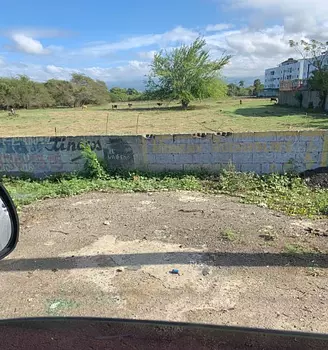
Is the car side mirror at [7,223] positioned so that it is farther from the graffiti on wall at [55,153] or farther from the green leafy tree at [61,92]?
the green leafy tree at [61,92]

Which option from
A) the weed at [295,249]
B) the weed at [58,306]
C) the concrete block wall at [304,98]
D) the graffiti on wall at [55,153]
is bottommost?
the weed at [58,306]

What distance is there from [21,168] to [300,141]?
5.53 meters

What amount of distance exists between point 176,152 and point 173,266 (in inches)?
140

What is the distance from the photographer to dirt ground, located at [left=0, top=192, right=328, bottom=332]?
2.65 metres

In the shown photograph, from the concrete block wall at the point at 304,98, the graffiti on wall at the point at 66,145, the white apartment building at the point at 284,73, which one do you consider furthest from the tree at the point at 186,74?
the white apartment building at the point at 284,73

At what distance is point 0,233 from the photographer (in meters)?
1.68

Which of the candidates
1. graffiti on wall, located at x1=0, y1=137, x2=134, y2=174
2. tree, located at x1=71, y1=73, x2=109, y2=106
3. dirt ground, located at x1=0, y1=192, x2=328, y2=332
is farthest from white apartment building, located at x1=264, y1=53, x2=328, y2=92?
dirt ground, located at x1=0, y1=192, x2=328, y2=332

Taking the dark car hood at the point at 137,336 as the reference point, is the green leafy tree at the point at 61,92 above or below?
above

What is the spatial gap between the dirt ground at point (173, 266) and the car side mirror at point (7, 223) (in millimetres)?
1096

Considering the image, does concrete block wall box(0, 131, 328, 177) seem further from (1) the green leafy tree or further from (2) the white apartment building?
(2) the white apartment building

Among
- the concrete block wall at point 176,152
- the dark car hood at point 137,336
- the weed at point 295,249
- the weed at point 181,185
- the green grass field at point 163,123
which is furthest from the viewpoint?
the green grass field at point 163,123

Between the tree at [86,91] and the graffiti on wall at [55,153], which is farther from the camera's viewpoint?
the tree at [86,91]

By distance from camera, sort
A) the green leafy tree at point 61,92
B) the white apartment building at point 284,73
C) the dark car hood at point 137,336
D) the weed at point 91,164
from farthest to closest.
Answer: the white apartment building at point 284,73 → the green leafy tree at point 61,92 → the weed at point 91,164 → the dark car hood at point 137,336

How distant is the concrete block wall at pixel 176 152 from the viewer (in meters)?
6.34
